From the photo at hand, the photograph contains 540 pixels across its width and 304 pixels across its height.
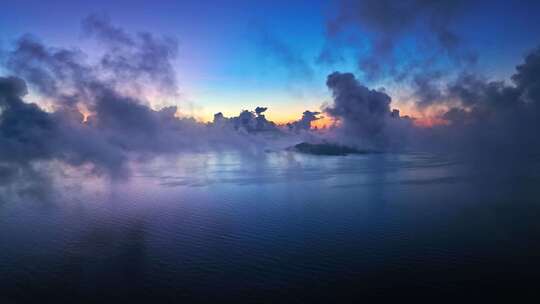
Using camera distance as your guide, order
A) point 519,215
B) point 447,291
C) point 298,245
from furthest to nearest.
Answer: point 519,215 → point 298,245 → point 447,291

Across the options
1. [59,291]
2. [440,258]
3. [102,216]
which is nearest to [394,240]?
[440,258]

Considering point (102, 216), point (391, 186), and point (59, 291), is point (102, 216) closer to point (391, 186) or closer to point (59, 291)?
point (59, 291)

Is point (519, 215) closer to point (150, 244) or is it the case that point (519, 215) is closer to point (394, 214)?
point (394, 214)

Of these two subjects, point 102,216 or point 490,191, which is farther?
point 490,191

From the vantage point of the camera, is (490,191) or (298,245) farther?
(490,191)

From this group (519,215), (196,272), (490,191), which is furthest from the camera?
(490,191)

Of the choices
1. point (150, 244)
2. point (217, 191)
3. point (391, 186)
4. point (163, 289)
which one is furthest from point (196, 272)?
point (391, 186)
